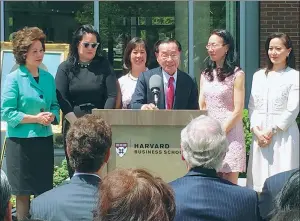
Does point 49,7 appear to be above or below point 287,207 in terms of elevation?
above

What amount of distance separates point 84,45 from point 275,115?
1.93 meters

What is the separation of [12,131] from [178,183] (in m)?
2.49

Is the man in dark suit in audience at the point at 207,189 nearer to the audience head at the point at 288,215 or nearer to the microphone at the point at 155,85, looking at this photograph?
the audience head at the point at 288,215

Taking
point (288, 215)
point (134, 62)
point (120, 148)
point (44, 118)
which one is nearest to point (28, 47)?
point (44, 118)

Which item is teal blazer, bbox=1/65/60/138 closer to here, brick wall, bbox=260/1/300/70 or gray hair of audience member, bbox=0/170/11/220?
gray hair of audience member, bbox=0/170/11/220

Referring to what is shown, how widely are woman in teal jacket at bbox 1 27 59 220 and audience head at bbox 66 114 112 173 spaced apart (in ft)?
6.55

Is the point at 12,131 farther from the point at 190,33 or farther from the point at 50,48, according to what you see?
the point at 190,33

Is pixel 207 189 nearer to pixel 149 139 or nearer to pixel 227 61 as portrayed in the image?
pixel 149 139

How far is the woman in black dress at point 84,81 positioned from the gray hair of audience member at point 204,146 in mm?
2251

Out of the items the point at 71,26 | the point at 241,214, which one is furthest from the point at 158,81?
the point at 71,26

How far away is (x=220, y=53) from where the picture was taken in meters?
6.03

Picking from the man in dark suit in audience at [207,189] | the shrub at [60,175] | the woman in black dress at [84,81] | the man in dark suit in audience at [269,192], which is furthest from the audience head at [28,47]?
the man in dark suit in audience at [269,192]

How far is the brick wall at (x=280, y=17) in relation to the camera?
1166cm

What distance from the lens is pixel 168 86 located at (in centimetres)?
574
